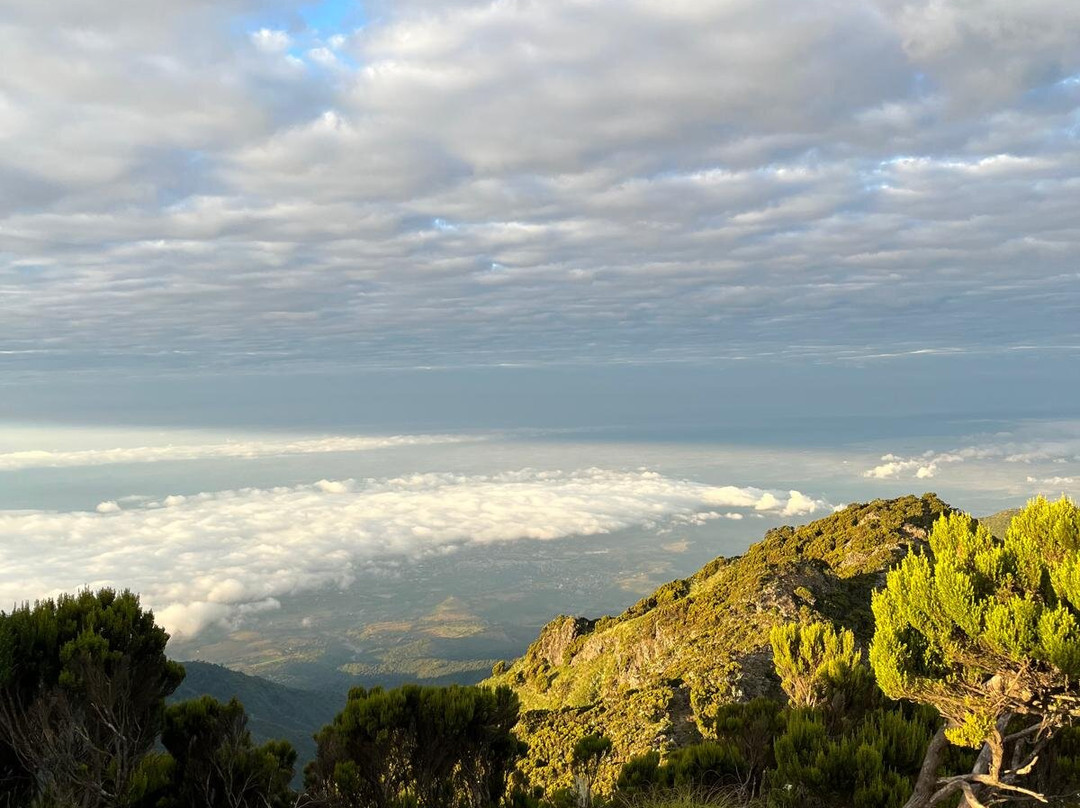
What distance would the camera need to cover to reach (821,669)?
74.9ft

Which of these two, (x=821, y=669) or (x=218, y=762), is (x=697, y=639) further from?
(x=218, y=762)

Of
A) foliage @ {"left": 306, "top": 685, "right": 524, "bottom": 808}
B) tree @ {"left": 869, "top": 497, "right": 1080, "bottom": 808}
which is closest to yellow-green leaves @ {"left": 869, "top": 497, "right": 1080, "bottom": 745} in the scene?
tree @ {"left": 869, "top": 497, "right": 1080, "bottom": 808}

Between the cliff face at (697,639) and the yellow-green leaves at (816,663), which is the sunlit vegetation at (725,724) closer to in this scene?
the yellow-green leaves at (816,663)

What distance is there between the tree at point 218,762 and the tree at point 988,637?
13632mm

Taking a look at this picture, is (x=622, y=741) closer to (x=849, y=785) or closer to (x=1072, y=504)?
(x=849, y=785)

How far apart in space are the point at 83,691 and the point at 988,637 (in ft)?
61.3

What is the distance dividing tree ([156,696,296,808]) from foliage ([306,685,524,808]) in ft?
3.08

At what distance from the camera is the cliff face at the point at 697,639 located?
49.5 m

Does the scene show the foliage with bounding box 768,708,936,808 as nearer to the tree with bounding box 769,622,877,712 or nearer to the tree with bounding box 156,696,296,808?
the tree with bounding box 769,622,877,712

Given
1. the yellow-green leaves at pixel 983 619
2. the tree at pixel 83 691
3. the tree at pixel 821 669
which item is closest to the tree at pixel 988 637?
the yellow-green leaves at pixel 983 619

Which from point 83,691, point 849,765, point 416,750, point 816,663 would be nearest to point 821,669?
point 816,663

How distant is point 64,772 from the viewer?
14734mm

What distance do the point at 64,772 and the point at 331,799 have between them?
5.38m

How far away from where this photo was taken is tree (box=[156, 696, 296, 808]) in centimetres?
1625
